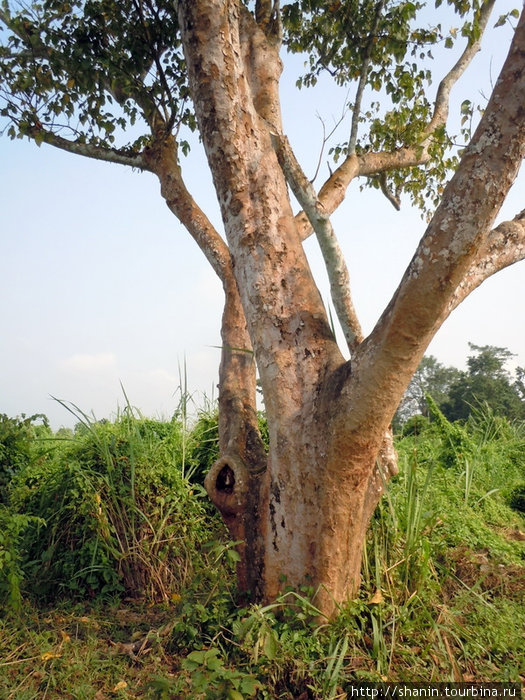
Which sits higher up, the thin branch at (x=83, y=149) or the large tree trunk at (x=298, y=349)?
the thin branch at (x=83, y=149)

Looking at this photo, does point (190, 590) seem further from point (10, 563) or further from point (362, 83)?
point (362, 83)

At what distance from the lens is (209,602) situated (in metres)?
3.34

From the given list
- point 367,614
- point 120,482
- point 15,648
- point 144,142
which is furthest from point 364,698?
point 144,142

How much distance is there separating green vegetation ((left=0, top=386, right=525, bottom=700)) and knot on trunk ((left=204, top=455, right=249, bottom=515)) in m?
0.26

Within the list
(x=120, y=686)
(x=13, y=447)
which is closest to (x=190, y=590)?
(x=120, y=686)

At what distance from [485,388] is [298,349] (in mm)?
12490

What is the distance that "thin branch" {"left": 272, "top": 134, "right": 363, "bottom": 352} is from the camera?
12.8 ft

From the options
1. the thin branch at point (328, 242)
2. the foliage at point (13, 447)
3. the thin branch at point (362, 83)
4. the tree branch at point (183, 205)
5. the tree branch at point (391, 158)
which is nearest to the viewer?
the thin branch at point (328, 242)

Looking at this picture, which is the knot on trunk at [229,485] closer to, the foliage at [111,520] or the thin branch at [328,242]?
the foliage at [111,520]

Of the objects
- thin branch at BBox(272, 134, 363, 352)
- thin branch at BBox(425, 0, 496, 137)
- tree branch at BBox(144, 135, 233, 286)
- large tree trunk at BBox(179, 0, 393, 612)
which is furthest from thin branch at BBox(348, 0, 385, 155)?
large tree trunk at BBox(179, 0, 393, 612)

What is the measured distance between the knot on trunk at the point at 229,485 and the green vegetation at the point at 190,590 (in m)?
0.26

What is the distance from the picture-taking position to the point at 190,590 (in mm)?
3391

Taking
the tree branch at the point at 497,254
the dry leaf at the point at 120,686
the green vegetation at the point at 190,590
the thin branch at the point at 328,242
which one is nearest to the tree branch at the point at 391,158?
the thin branch at the point at 328,242

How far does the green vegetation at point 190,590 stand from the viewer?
2887 mm
